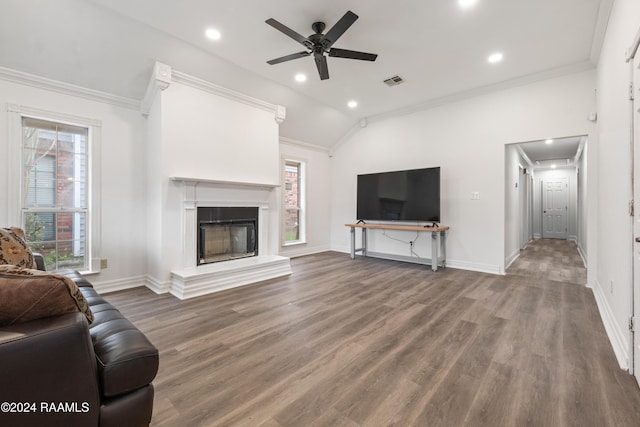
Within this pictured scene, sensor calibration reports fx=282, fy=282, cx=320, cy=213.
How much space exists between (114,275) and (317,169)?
Answer: 433 centimetres

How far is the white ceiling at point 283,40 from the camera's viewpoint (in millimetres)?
2793

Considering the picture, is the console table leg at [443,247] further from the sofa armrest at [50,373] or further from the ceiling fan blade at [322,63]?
the sofa armrest at [50,373]

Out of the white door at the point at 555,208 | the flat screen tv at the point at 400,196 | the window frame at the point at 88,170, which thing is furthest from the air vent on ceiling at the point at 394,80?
the white door at the point at 555,208

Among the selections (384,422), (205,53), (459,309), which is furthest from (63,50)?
(459,309)

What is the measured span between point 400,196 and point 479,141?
1.56 meters

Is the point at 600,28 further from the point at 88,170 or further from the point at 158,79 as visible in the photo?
the point at 88,170

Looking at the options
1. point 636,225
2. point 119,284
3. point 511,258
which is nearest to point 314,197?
point 119,284

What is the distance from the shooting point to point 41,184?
11.0ft

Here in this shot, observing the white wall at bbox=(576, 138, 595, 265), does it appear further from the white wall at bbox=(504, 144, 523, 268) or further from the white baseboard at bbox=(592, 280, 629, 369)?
the white baseboard at bbox=(592, 280, 629, 369)

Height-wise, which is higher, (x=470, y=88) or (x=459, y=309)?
(x=470, y=88)

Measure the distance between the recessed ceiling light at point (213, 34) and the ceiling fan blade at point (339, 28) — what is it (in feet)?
4.16

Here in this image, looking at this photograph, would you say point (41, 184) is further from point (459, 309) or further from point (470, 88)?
point (470, 88)

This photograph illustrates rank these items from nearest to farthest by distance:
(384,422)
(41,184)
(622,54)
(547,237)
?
(384,422)
(622,54)
(41,184)
(547,237)

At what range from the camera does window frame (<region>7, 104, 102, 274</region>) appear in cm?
310
